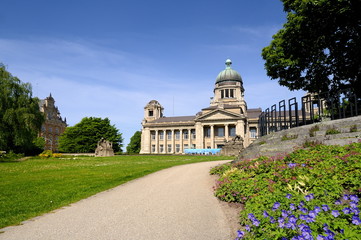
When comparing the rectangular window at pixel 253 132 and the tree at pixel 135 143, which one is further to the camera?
the tree at pixel 135 143

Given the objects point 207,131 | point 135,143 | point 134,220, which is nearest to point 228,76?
point 207,131

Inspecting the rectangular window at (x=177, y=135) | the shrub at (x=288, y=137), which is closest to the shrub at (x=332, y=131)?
the shrub at (x=288, y=137)

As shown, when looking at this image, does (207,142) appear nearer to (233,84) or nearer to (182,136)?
(182,136)

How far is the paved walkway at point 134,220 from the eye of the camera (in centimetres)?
502

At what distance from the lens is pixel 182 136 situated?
294 ft

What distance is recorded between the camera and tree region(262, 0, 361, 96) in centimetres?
1600

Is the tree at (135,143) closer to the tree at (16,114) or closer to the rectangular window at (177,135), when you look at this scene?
the rectangular window at (177,135)

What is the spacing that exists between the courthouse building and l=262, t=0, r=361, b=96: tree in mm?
55327

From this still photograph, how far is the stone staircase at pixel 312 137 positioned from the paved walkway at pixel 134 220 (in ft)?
18.6

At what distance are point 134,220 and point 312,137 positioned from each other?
9716 millimetres

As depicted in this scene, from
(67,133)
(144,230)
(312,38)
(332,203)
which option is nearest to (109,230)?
(144,230)

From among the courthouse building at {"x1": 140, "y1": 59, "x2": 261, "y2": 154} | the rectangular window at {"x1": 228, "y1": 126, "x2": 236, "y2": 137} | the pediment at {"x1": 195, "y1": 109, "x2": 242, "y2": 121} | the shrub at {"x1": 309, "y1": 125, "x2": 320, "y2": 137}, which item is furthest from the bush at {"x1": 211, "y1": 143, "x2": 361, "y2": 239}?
the rectangular window at {"x1": 228, "y1": 126, "x2": 236, "y2": 137}

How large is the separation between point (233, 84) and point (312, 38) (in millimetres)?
75289

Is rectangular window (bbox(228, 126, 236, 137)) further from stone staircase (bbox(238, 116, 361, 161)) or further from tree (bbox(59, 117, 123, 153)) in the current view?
stone staircase (bbox(238, 116, 361, 161))
